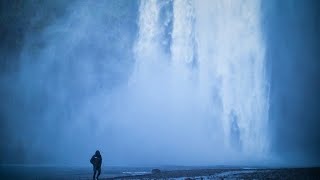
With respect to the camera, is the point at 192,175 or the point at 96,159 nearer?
the point at 96,159

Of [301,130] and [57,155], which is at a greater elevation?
[301,130]

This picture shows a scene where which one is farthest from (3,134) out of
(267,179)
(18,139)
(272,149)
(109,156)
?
(267,179)

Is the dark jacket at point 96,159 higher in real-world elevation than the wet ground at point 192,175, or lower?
higher

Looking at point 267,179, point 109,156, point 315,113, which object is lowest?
point 267,179

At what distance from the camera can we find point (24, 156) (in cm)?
8275

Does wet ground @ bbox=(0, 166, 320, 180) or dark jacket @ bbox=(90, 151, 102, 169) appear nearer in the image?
dark jacket @ bbox=(90, 151, 102, 169)

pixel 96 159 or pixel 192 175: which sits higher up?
pixel 96 159

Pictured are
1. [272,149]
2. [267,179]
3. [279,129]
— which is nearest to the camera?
[267,179]

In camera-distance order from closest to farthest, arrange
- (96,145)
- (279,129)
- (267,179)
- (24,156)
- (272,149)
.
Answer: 1. (267,179)
2. (24,156)
3. (96,145)
4. (272,149)
5. (279,129)

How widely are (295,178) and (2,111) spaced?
96145mm

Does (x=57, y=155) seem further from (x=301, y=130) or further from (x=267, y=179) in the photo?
(x=301, y=130)

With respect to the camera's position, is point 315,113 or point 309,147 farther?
point 315,113

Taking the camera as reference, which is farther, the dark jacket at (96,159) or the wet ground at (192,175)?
the wet ground at (192,175)

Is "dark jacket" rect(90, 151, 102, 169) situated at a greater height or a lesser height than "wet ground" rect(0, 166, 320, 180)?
greater
